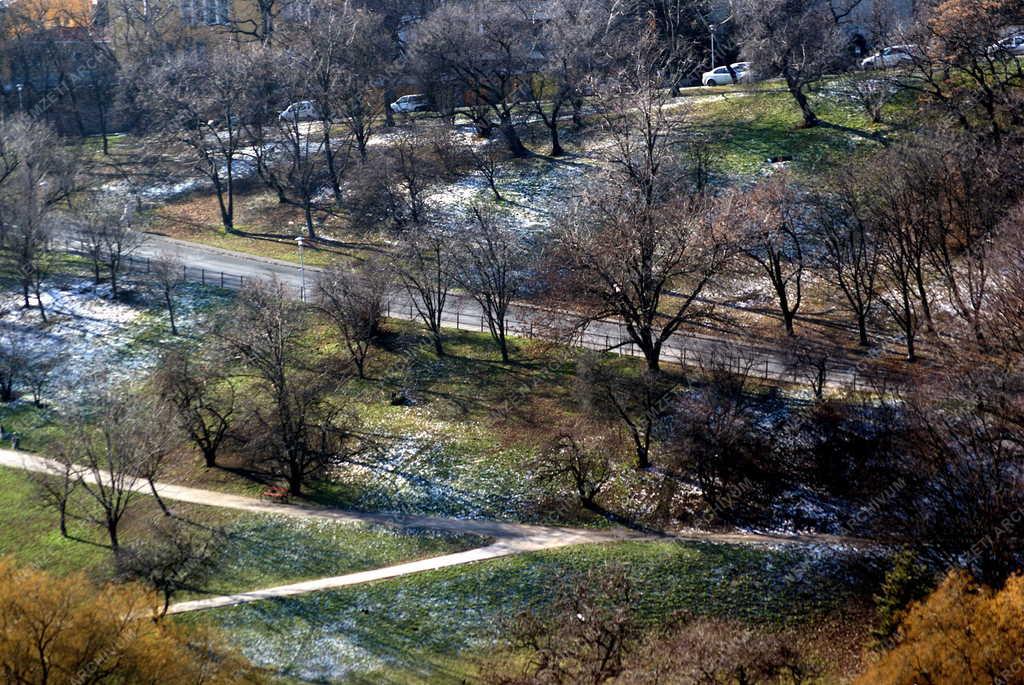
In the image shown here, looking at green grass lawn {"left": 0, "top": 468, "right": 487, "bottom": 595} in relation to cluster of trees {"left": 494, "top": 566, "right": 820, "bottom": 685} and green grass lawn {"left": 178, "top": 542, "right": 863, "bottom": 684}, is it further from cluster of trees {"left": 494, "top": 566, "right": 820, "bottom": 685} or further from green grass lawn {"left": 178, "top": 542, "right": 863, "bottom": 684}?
cluster of trees {"left": 494, "top": 566, "right": 820, "bottom": 685}

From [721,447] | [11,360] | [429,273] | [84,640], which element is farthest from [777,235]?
[11,360]

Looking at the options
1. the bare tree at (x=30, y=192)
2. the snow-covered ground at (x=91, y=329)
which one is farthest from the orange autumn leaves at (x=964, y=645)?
the bare tree at (x=30, y=192)

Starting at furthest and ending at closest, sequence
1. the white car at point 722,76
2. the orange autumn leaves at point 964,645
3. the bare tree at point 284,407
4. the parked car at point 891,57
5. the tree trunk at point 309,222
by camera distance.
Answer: the white car at point 722,76, the tree trunk at point 309,222, the parked car at point 891,57, the bare tree at point 284,407, the orange autumn leaves at point 964,645

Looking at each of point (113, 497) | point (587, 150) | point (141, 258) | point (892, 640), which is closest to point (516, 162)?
point (587, 150)

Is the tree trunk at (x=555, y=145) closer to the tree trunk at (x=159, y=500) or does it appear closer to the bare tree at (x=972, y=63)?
the bare tree at (x=972, y=63)

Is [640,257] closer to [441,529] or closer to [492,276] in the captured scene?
[492,276]
